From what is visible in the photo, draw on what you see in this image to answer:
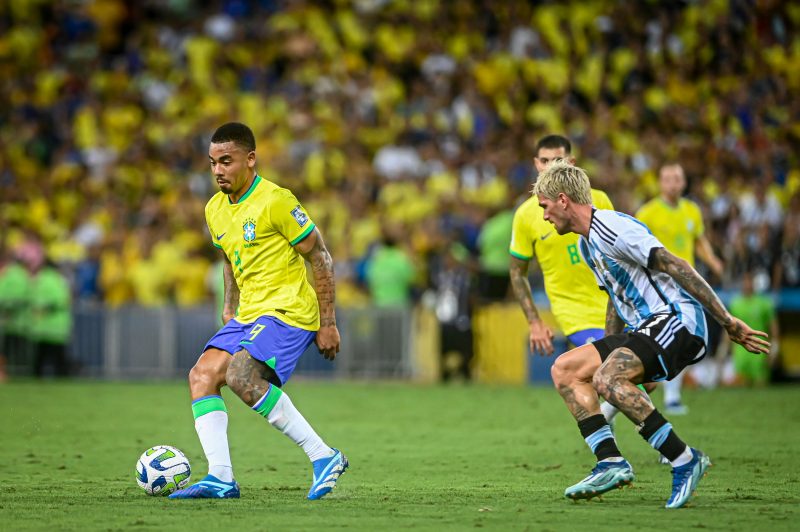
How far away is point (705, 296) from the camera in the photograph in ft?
23.6

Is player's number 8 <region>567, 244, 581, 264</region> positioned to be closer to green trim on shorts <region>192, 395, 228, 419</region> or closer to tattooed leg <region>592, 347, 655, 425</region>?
tattooed leg <region>592, 347, 655, 425</region>

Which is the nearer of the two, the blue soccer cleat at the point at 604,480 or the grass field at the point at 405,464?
the grass field at the point at 405,464

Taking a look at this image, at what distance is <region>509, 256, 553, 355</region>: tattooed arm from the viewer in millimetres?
9547

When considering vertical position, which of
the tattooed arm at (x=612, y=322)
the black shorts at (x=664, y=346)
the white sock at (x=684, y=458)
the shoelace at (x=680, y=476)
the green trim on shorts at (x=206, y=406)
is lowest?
the shoelace at (x=680, y=476)

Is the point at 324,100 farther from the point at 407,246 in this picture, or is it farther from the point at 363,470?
the point at 363,470

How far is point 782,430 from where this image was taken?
1261cm

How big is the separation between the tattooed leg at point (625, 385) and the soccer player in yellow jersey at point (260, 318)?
1685mm

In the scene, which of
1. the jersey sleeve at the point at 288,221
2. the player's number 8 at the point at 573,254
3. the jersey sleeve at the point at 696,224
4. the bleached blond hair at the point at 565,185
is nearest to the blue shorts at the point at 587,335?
the player's number 8 at the point at 573,254

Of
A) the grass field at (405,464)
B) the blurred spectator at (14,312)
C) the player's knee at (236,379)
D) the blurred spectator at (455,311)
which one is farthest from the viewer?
the blurred spectator at (14,312)

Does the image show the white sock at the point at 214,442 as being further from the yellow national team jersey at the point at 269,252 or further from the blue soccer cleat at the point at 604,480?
the blue soccer cleat at the point at 604,480

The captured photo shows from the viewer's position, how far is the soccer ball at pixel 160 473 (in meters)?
8.13

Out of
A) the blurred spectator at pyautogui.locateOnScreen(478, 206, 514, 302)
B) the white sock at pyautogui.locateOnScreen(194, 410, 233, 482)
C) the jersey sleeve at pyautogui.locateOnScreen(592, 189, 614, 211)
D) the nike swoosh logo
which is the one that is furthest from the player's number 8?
the blurred spectator at pyautogui.locateOnScreen(478, 206, 514, 302)

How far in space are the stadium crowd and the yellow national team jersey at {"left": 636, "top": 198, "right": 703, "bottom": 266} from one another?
503 cm

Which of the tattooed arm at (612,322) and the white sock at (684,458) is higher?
the tattooed arm at (612,322)
